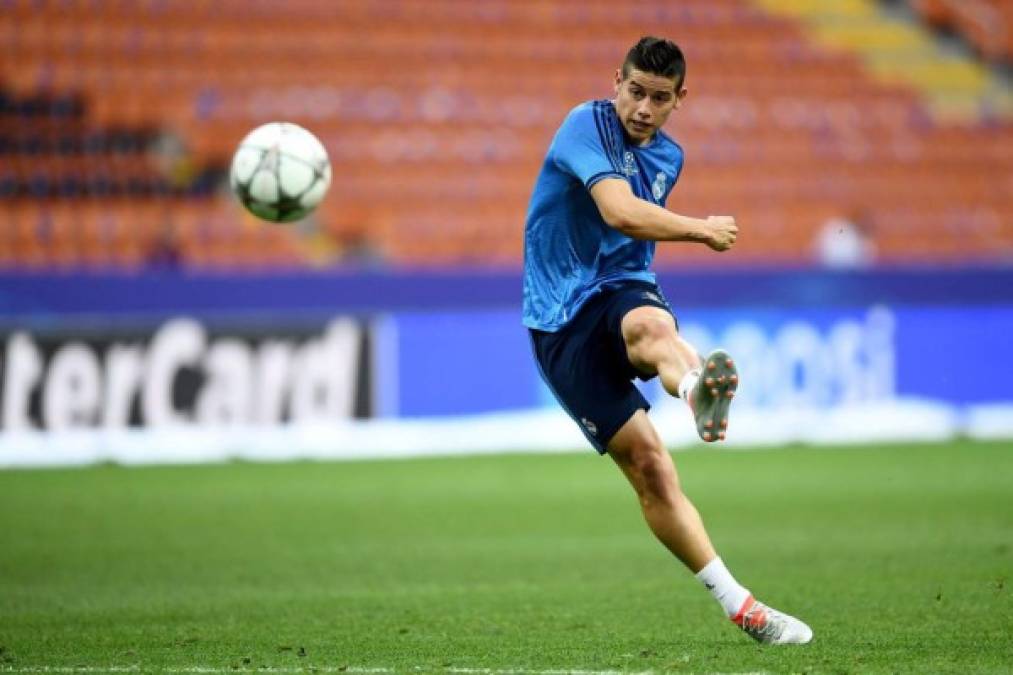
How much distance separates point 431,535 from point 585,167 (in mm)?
4602

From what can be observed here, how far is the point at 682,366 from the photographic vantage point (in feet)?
19.0

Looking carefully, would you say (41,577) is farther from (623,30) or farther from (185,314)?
(623,30)

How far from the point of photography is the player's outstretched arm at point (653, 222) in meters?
5.75

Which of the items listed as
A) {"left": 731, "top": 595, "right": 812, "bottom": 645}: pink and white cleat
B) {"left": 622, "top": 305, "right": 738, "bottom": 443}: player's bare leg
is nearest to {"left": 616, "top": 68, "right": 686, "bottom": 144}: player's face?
{"left": 622, "top": 305, "right": 738, "bottom": 443}: player's bare leg

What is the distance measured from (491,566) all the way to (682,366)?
11.0ft

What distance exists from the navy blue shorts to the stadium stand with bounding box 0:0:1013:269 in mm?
10829

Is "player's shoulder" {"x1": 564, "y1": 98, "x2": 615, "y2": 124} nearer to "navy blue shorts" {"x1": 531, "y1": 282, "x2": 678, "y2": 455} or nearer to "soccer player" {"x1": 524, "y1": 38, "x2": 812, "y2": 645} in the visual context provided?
"soccer player" {"x1": 524, "y1": 38, "x2": 812, "y2": 645}

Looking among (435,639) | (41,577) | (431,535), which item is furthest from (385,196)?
(435,639)

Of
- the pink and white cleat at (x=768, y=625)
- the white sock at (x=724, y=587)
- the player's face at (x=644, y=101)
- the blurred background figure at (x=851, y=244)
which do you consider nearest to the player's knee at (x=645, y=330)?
the player's face at (x=644, y=101)

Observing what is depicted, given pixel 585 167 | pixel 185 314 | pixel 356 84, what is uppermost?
pixel 356 84

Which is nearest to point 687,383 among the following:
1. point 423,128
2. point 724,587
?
point 724,587

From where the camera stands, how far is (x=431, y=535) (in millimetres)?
10188

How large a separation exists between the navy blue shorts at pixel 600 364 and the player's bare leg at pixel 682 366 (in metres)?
0.13

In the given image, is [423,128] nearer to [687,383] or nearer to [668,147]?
[668,147]
